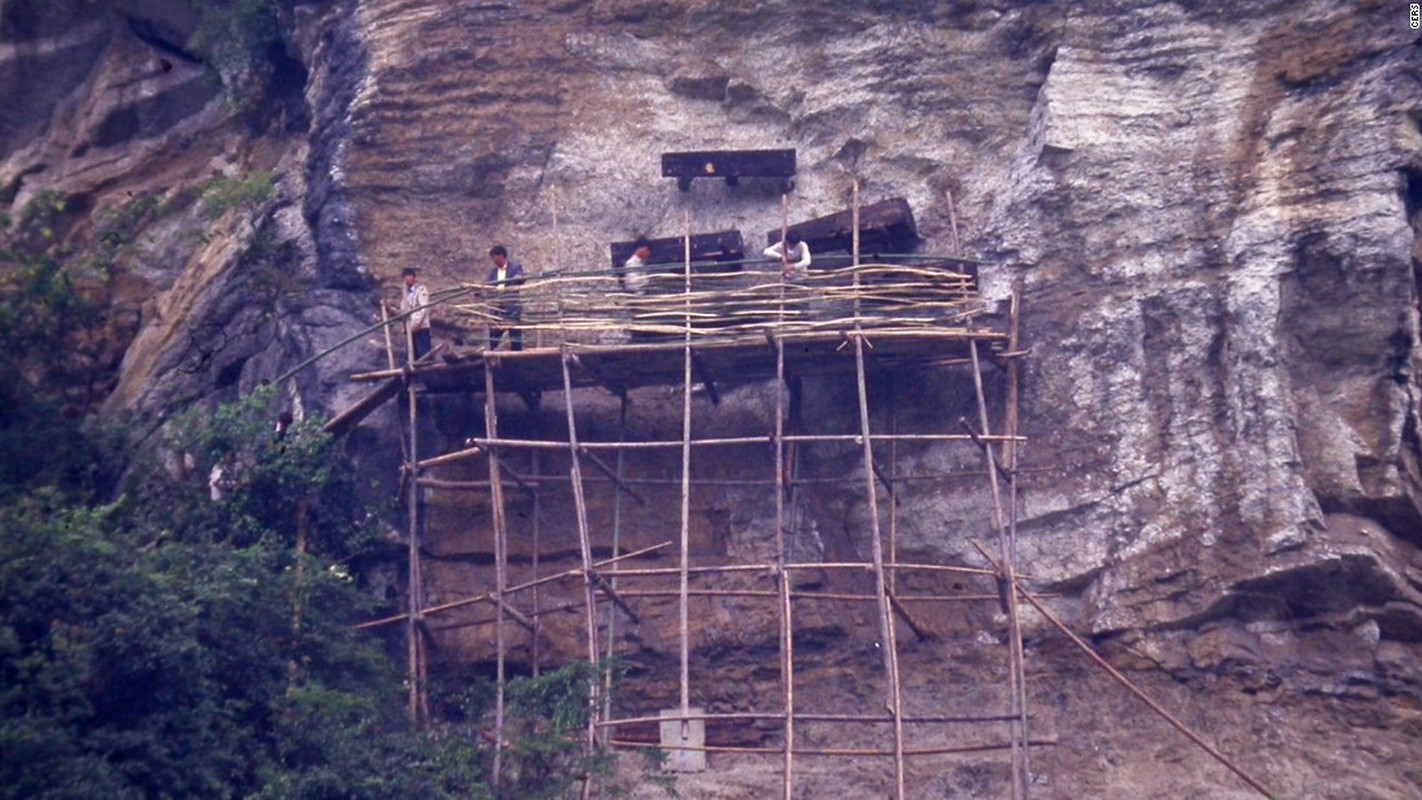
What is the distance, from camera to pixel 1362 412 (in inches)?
471

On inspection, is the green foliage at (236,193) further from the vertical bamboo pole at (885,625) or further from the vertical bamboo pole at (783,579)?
the vertical bamboo pole at (885,625)

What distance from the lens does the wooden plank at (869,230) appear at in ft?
44.0

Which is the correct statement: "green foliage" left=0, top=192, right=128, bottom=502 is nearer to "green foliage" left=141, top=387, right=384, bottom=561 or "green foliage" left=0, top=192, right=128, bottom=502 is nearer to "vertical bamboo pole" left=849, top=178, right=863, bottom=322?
"green foliage" left=141, top=387, right=384, bottom=561

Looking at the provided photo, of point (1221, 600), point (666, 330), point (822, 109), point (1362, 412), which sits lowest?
point (1221, 600)

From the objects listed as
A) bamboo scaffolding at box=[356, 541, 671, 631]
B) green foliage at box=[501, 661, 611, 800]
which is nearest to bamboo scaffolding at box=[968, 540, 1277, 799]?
bamboo scaffolding at box=[356, 541, 671, 631]

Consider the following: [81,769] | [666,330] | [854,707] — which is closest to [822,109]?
[666,330]

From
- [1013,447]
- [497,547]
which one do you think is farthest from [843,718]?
[497,547]

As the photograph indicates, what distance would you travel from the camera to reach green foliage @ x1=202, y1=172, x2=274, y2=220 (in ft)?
49.9

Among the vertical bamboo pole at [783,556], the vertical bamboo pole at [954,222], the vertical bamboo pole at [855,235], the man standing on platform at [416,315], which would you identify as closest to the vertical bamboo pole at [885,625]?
the vertical bamboo pole at [783,556]

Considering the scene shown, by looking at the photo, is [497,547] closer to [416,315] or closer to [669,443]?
[669,443]

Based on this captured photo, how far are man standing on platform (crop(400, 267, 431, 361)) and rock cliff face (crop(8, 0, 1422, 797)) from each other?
1.76 ft

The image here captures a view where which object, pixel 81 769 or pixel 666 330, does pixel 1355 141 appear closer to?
pixel 666 330

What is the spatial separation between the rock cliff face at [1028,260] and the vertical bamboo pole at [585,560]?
833 millimetres

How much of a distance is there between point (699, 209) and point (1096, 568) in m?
4.96
